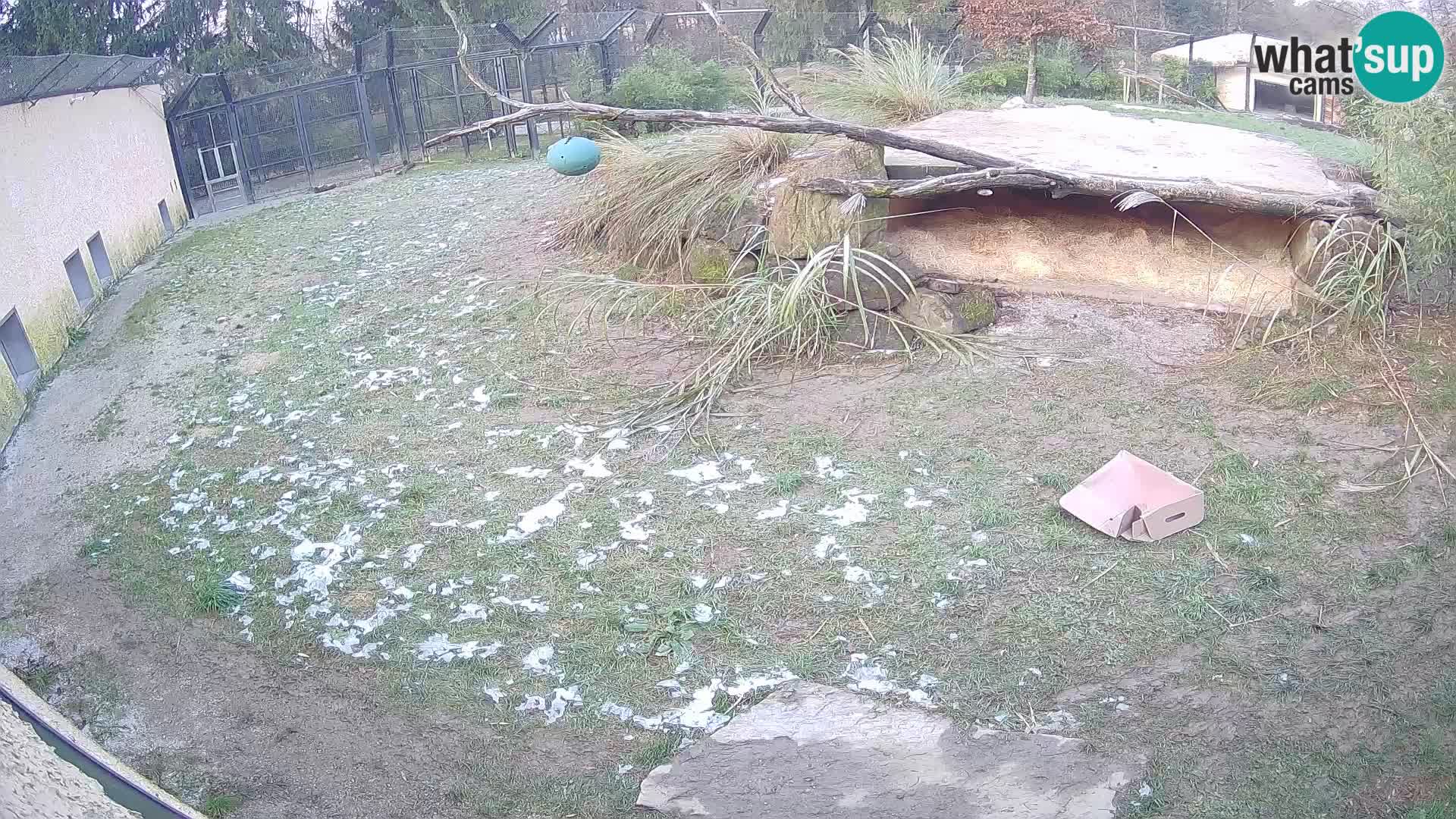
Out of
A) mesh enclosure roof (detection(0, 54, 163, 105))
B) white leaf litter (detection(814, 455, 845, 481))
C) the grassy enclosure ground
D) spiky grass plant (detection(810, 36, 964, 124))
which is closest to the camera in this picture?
the grassy enclosure ground

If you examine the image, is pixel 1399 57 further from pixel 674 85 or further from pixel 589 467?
pixel 674 85

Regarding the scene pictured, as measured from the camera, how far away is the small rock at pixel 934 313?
17.8 ft

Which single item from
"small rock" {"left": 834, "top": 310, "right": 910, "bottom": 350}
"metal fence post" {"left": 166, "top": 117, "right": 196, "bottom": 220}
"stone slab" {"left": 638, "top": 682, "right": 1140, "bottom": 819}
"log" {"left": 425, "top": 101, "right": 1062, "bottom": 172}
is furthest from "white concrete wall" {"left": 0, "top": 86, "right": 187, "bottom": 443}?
"stone slab" {"left": 638, "top": 682, "right": 1140, "bottom": 819}

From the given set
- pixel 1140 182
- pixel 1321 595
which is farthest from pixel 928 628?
pixel 1140 182

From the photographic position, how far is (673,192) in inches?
261

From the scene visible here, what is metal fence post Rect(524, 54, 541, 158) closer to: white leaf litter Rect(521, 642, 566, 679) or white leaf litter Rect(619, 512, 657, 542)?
white leaf litter Rect(619, 512, 657, 542)

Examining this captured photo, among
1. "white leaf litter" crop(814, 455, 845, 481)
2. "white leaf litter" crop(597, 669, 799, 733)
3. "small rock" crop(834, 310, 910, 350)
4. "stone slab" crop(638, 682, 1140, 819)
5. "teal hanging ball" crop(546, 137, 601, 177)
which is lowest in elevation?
"stone slab" crop(638, 682, 1140, 819)

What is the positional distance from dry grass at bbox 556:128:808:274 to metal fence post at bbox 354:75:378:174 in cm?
715

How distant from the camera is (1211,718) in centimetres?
298

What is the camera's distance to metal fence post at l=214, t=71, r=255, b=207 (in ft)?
40.0

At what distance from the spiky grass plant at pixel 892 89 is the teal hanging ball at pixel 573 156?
2183 mm

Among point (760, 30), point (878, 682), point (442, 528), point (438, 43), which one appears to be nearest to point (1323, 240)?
point (878, 682)

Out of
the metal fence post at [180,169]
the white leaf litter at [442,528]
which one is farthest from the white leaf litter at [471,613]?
the metal fence post at [180,169]

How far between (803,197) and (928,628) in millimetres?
2859
